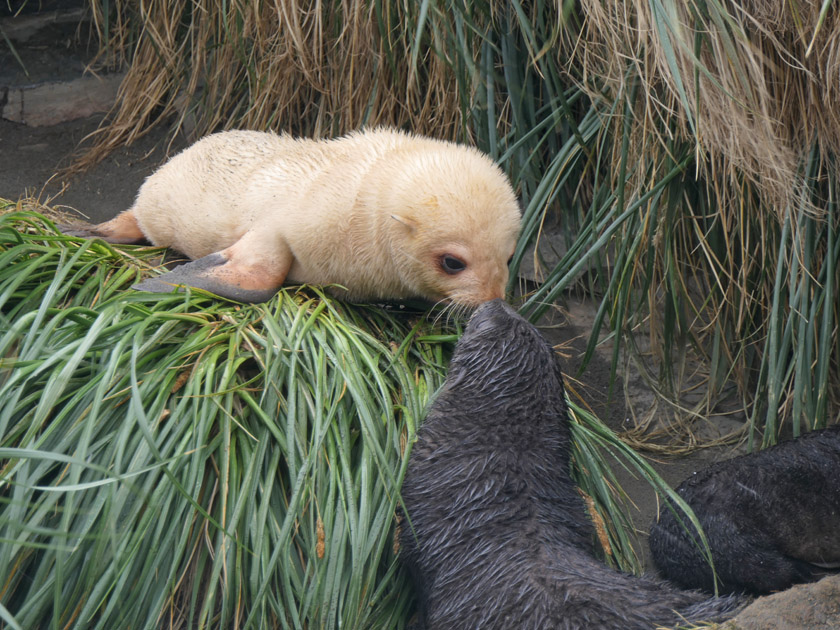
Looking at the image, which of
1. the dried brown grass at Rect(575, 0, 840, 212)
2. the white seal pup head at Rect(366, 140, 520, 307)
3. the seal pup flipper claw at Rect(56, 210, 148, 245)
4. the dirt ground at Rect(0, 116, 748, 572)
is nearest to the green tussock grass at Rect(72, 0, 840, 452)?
the dried brown grass at Rect(575, 0, 840, 212)

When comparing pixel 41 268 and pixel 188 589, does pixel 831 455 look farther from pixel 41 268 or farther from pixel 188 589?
pixel 41 268

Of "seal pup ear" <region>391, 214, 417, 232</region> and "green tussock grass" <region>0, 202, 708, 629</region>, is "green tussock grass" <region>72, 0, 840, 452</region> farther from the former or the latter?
"green tussock grass" <region>0, 202, 708, 629</region>

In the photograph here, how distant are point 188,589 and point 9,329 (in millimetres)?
824

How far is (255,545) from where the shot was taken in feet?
6.59

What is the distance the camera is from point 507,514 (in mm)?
2129

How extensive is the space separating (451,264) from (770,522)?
138 centimetres

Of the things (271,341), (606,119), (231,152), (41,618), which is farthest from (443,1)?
(41,618)

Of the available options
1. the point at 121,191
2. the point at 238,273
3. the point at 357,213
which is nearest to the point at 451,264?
the point at 357,213

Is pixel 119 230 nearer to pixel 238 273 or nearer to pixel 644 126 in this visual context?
pixel 238 273

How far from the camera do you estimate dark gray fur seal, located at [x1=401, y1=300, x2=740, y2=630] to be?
1.93 metres

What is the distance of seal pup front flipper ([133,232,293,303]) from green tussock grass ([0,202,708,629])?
8 cm

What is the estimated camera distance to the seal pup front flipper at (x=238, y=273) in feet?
8.28

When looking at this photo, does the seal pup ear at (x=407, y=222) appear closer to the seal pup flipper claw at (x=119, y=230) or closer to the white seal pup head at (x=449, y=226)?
the white seal pup head at (x=449, y=226)

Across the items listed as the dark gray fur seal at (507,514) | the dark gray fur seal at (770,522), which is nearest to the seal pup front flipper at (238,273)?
the dark gray fur seal at (507,514)
